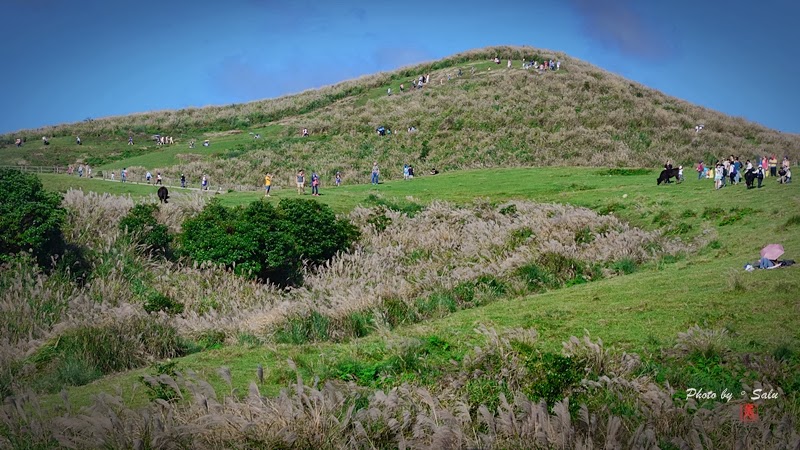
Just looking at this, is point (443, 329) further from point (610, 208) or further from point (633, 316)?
point (610, 208)

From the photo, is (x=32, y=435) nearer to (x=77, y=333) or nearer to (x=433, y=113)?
(x=77, y=333)

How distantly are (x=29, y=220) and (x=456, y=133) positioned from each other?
5129 centimetres

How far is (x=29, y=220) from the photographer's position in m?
24.5

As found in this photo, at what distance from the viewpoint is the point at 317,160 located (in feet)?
214

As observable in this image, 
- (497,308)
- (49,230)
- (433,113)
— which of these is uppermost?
(433,113)

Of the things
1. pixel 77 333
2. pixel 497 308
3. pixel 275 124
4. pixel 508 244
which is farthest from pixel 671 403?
pixel 275 124

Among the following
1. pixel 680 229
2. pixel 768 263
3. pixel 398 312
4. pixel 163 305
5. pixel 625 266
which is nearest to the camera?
pixel 768 263

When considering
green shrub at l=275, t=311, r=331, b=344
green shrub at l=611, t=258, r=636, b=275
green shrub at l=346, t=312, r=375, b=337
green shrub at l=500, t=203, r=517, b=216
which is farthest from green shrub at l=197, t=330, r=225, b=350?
green shrub at l=500, t=203, r=517, b=216

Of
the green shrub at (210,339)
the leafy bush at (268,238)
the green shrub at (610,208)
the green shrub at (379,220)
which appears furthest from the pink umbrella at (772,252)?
the green shrub at (379,220)

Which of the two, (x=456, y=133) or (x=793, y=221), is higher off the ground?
(x=456, y=133)

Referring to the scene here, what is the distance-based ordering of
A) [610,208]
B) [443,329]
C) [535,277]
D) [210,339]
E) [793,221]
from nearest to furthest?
[443,329] → [210,339] → [535,277] → [793,221] → [610,208]

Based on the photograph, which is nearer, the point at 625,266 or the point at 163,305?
the point at 625,266

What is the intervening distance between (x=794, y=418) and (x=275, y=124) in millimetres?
84633

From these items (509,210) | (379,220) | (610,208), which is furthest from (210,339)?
(610,208)
